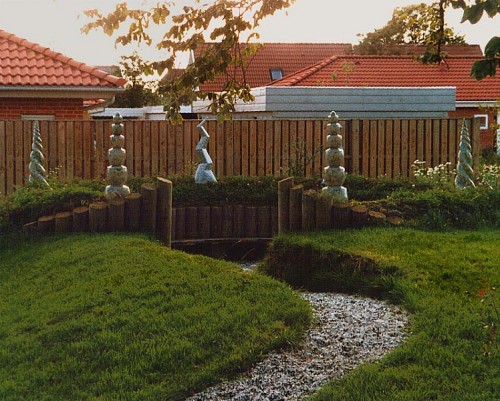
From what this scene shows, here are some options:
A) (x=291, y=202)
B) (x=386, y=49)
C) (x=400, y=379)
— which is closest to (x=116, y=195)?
(x=291, y=202)

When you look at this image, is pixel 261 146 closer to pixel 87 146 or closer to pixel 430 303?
pixel 87 146

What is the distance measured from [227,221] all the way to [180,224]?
2.06 feet

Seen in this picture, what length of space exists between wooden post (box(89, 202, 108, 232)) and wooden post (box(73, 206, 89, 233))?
0.33 feet

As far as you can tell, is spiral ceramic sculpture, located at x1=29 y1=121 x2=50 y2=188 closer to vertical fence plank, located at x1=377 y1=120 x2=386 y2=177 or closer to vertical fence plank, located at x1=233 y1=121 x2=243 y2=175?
vertical fence plank, located at x1=233 y1=121 x2=243 y2=175

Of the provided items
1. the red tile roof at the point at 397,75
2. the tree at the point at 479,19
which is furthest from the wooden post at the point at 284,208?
the red tile roof at the point at 397,75

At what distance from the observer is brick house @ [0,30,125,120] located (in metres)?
19.0

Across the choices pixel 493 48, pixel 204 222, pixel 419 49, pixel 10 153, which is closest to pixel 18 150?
pixel 10 153

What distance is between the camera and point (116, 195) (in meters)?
11.7

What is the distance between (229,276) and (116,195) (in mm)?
3480

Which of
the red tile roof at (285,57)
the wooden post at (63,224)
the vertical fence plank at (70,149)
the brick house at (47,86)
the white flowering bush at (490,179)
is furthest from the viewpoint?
the red tile roof at (285,57)

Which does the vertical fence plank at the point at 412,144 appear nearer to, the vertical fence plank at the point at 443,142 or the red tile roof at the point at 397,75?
the vertical fence plank at the point at 443,142

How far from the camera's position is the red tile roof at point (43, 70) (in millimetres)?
19078

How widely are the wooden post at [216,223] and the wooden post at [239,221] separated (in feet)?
0.66

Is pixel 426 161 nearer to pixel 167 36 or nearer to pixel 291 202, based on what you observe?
pixel 291 202
